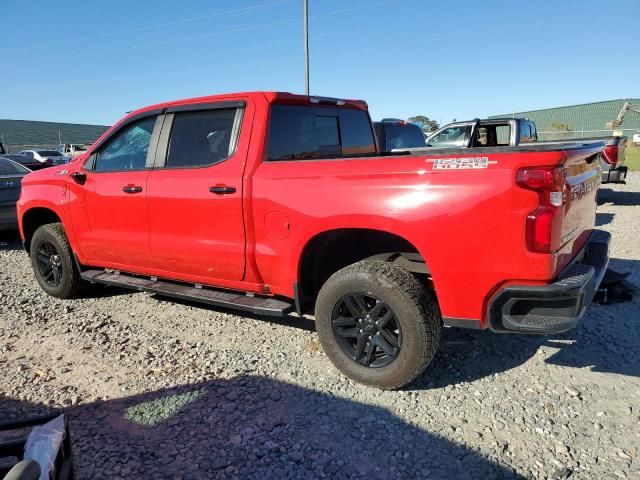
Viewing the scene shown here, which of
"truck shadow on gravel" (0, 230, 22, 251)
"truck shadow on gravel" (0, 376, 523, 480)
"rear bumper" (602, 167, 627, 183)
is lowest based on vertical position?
"truck shadow on gravel" (0, 376, 523, 480)

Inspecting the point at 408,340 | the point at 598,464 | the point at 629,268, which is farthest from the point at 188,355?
the point at 629,268

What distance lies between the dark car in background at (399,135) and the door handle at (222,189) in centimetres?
630

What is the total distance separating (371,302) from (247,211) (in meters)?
1.10

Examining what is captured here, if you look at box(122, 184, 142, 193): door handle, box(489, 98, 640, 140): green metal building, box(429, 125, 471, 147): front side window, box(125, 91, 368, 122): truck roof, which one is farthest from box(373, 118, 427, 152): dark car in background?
box(489, 98, 640, 140): green metal building

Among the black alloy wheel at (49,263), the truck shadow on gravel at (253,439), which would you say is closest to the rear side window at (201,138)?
the truck shadow on gravel at (253,439)

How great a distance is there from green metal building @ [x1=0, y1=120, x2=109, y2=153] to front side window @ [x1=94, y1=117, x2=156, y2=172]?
5209 cm

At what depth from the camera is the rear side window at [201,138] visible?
12.7 ft

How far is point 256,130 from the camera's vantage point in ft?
12.2

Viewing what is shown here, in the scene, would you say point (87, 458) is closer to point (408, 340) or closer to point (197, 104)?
point (408, 340)

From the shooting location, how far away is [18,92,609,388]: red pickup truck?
2.73 m

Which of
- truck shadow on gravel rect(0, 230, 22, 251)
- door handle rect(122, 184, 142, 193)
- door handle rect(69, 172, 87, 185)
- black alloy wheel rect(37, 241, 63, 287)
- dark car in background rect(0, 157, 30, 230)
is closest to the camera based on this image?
door handle rect(122, 184, 142, 193)

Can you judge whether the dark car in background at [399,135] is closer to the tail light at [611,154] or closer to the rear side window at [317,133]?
the tail light at [611,154]

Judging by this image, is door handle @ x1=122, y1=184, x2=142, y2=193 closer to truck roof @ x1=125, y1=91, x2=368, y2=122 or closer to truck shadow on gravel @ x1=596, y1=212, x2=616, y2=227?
truck roof @ x1=125, y1=91, x2=368, y2=122

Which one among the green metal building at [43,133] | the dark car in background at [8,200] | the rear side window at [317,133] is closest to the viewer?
the rear side window at [317,133]
